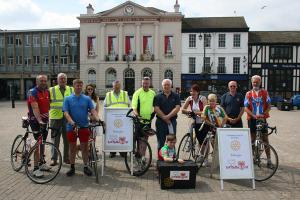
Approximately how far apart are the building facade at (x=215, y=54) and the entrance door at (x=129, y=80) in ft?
23.6

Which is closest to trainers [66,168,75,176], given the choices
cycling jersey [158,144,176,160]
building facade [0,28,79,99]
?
cycling jersey [158,144,176,160]

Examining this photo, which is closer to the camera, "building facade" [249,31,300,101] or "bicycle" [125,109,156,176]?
"bicycle" [125,109,156,176]

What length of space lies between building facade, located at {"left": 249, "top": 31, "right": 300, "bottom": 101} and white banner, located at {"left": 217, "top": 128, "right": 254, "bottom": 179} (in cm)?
3952

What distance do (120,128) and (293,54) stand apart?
4132 cm

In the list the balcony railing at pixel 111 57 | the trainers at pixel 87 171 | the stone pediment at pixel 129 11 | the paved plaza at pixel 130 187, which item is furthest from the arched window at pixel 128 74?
the trainers at pixel 87 171

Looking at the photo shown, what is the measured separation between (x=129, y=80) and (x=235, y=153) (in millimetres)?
42125

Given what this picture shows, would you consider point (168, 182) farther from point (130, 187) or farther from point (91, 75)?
point (91, 75)

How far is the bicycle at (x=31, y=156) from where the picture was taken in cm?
676

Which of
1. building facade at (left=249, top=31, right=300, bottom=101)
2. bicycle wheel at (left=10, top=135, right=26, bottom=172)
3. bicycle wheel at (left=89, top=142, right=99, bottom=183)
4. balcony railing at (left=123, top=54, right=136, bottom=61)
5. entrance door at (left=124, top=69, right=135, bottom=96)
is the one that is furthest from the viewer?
entrance door at (left=124, top=69, right=135, bottom=96)

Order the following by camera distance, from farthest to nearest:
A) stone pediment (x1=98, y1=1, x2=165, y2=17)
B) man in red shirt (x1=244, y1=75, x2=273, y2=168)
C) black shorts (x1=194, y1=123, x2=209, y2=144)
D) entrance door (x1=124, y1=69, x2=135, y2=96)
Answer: entrance door (x1=124, y1=69, x2=135, y2=96) < stone pediment (x1=98, y1=1, x2=165, y2=17) < black shorts (x1=194, y1=123, x2=209, y2=144) < man in red shirt (x1=244, y1=75, x2=273, y2=168)

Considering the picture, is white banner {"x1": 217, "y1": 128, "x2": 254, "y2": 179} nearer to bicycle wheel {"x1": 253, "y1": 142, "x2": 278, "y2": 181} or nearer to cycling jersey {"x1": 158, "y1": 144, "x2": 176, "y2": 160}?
bicycle wheel {"x1": 253, "y1": 142, "x2": 278, "y2": 181}

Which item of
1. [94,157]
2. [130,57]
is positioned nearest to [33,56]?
[130,57]

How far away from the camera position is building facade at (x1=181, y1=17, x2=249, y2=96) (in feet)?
146

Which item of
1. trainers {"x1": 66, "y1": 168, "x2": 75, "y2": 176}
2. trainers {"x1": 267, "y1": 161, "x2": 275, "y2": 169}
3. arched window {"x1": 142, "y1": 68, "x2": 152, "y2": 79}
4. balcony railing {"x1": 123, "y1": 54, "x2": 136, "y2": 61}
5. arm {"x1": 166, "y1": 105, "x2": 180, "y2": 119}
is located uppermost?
balcony railing {"x1": 123, "y1": 54, "x2": 136, "y2": 61}
